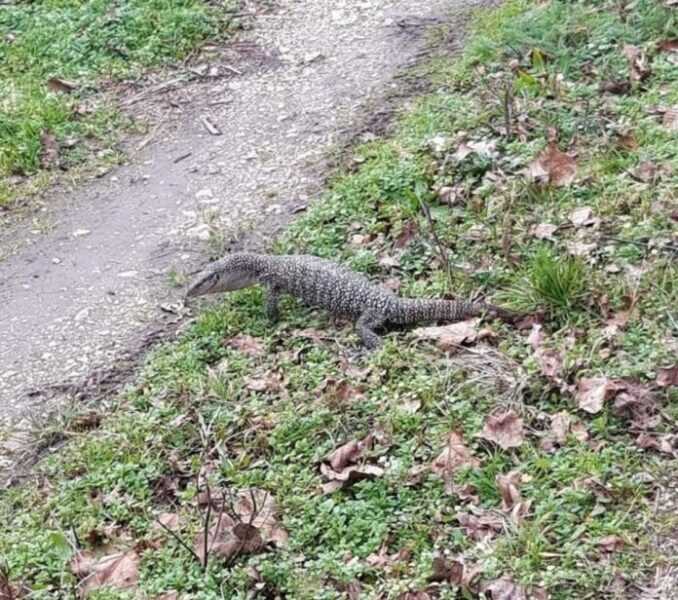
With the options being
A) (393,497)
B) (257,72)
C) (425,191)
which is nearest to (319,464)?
(393,497)

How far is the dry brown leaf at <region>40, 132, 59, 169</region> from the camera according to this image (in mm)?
8820

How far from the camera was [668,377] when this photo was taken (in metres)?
5.14

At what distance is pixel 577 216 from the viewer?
6.52 metres

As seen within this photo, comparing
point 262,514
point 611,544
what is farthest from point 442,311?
point 611,544

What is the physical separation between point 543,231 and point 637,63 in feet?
6.67

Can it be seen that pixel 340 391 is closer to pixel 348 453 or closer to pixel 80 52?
pixel 348 453

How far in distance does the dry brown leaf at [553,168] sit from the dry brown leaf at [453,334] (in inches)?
51.2

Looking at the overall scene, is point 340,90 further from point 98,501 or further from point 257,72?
point 98,501

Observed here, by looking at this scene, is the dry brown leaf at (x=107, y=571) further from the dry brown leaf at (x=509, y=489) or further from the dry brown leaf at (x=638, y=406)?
the dry brown leaf at (x=638, y=406)

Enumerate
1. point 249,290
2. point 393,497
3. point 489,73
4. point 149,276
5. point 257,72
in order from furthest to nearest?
point 257,72 < point 489,73 < point 149,276 < point 249,290 < point 393,497

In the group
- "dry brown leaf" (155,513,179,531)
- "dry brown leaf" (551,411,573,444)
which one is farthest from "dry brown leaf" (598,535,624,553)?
"dry brown leaf" (155,513,179,531)

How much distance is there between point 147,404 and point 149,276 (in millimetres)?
1492

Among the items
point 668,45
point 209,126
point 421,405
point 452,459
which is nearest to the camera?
point 452,459

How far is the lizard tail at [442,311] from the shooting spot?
5973 millimetres
